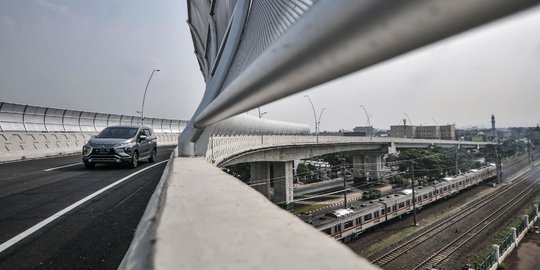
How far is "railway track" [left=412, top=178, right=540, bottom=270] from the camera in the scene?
2086 centimetres

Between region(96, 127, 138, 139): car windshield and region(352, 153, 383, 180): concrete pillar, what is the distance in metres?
57.5

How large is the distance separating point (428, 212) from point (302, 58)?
38.7 m

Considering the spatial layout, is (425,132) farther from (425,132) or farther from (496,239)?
(496,239)

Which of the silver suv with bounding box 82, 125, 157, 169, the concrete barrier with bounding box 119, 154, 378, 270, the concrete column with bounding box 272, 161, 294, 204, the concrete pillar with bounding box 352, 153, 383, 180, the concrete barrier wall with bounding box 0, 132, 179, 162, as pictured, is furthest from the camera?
the concrete pillar with bounding box 352, 153, 383, 180

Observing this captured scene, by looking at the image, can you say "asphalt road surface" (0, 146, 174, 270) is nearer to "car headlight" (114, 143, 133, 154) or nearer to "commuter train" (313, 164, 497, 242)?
"car headlight" (114, 143, 133, 154)

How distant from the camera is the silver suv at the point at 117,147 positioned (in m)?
10.0

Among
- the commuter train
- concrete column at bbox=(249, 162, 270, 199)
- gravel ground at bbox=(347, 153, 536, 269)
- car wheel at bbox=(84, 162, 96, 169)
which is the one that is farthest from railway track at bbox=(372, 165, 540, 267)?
concrete column at bbox=(249, 162, 270, 199)

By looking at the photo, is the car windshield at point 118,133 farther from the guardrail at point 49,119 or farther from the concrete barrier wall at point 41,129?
the guardrail at point 49,119

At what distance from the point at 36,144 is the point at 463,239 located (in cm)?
3463

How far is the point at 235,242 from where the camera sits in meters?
1.13

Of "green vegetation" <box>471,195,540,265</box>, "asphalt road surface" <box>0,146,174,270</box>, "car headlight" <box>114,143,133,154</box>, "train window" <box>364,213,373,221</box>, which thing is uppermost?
"car headlight" <box>114,143,133,154</box>

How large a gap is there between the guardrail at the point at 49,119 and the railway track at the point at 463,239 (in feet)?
91.5

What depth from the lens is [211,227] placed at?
4.50 feet

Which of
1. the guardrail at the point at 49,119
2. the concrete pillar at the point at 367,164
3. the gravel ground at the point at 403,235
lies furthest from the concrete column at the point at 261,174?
the concrete pillar at the point at 367,164
